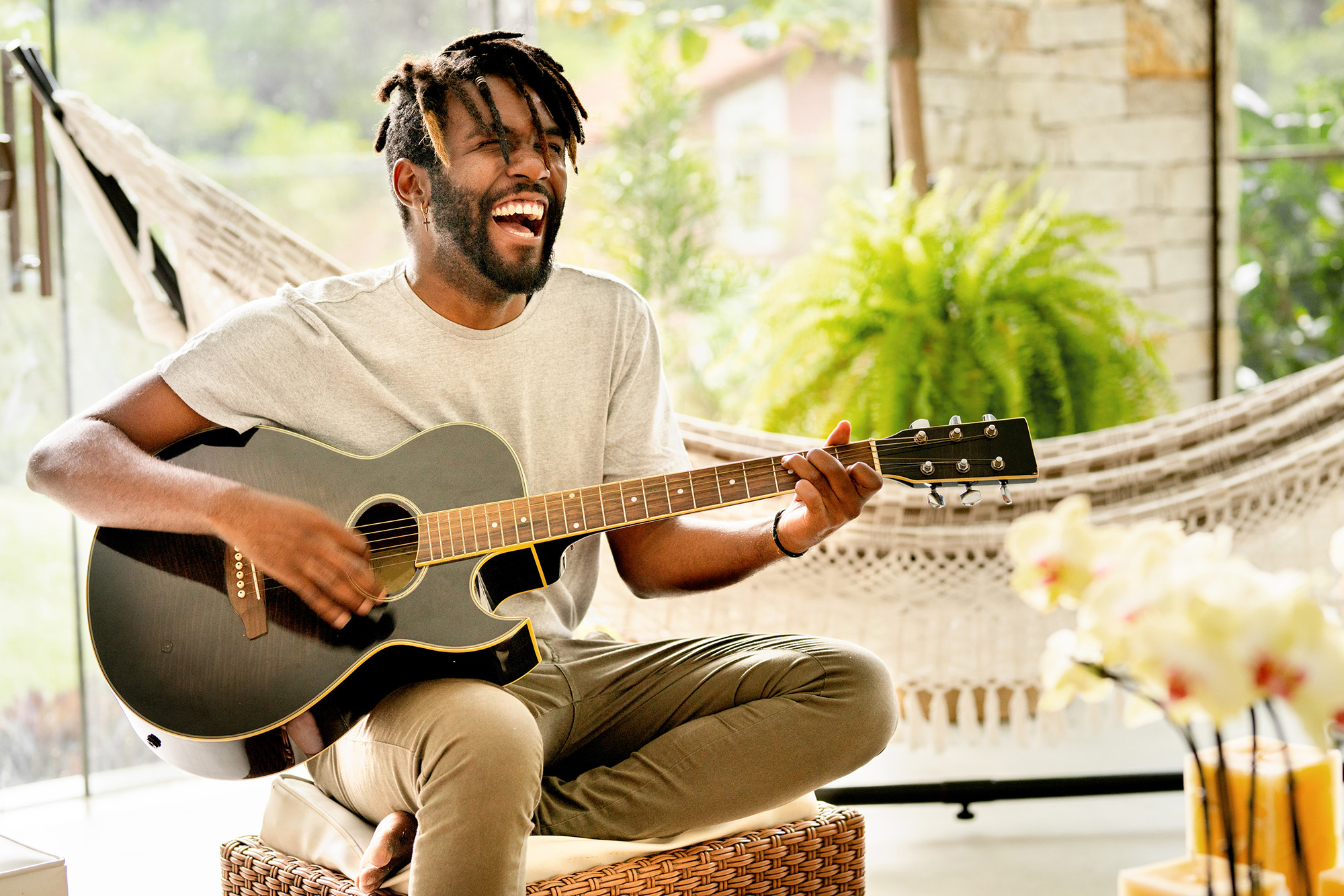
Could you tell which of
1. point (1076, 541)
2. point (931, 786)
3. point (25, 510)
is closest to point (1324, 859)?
point (1076, 541)

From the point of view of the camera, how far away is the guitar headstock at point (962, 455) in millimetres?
1347

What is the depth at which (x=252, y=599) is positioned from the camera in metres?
1.32

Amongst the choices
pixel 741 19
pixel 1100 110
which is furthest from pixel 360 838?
pixel 741 19

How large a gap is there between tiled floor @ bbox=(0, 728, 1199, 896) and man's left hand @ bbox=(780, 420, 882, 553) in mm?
681

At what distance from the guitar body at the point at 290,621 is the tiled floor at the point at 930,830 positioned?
2.40ft

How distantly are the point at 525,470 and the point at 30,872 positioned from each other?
0.68 metres

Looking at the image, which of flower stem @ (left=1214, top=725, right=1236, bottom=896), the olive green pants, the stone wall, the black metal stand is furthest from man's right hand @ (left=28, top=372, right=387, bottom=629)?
the stone wall

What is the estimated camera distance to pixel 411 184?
1573 millimetres

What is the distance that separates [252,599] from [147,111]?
1615 mm

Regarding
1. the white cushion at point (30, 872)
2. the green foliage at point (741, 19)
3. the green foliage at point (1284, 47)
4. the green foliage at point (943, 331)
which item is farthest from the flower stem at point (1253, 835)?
the green foliage at point (741, 19)

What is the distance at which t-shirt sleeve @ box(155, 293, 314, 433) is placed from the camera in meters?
1.43

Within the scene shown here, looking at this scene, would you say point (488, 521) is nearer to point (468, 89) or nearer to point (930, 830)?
point (468, 89)

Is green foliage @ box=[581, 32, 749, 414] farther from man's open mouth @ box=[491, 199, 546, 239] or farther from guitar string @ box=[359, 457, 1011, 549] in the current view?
guitar string @ box=[359, 457, 1011, 549]

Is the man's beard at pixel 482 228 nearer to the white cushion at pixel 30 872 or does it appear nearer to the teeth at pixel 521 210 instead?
the teeth at pixel 521 210
